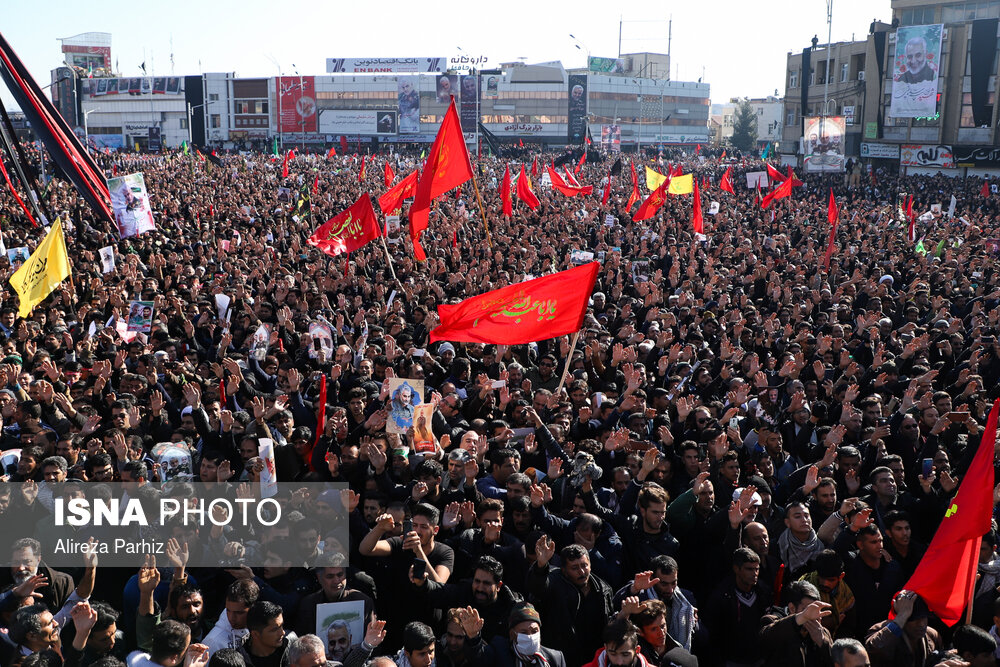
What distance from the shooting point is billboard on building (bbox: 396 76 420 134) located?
8600 centimetres

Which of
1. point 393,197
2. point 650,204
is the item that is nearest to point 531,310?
point 393,197

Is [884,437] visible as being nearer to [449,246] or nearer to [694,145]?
[449,246]

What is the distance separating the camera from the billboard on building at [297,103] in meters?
86.1

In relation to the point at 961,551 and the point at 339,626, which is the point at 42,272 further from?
the point at 961,551

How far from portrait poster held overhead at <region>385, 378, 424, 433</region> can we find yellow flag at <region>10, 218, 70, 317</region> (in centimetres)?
492

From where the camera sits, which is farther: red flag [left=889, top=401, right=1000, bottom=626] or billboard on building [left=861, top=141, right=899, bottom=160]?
billboard on building [left=861, top=141, right=899, bottom=160]

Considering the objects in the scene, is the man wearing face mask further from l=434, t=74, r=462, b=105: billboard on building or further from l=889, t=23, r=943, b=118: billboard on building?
l=434, t=74, r=462, b=105: billboard on building

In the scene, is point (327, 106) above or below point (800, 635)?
above

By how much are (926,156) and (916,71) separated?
574cm

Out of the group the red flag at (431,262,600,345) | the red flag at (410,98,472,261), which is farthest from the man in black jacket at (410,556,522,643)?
the red flag at (410,98,472,261)

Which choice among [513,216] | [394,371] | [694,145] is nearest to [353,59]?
[694,145]

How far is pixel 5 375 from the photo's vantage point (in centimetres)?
753

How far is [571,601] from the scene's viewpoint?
461 cm

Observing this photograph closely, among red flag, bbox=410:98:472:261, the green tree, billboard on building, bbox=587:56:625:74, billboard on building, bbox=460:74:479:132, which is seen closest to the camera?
red flag, bbox=410:98:472:261
